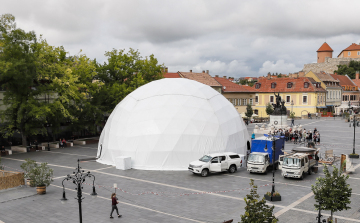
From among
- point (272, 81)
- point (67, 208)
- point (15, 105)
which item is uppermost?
point (272, 81)

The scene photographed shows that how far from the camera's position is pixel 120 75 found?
4722 cm

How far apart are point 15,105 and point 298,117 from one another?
6491 cm

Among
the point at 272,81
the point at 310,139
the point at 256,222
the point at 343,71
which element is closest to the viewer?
the point at 256,222

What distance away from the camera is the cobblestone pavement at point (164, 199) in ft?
52.6

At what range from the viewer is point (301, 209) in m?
16.9

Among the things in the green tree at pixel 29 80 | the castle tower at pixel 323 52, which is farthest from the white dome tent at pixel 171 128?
the castle tower at pixel 323 52

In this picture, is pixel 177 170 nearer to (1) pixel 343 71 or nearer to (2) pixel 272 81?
(2) pixel 272 81

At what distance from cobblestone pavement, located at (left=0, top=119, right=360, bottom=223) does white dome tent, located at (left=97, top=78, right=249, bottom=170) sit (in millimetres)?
1789

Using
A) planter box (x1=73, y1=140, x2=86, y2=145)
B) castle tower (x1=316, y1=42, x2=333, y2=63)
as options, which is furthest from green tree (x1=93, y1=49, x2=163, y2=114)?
castle tower (x1=316, y1=42, x2=333, y2=63)

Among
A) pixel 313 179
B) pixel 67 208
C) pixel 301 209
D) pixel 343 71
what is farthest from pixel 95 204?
pixel 343 71

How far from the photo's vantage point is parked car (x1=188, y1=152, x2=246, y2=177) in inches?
950

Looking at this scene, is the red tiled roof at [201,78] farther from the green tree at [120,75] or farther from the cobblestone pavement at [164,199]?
the cobblestone pavement at [164,199]

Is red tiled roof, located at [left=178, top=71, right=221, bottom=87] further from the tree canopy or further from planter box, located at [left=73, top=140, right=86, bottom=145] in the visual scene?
planter box, located at [left=73, top=140, right=86, bottom=145]

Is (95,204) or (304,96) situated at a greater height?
(304,96)
